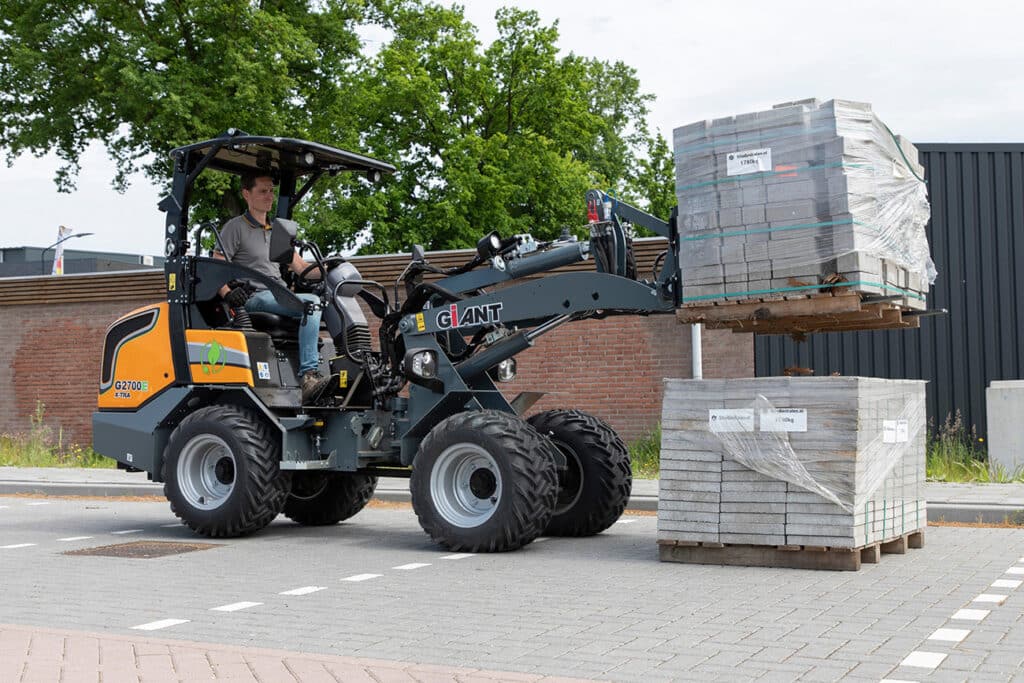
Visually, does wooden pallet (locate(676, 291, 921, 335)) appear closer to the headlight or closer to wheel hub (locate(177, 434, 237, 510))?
the headlight

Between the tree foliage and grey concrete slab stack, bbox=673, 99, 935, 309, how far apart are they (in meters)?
20.9

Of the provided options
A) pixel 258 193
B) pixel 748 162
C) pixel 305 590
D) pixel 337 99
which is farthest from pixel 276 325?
pixel 337 99

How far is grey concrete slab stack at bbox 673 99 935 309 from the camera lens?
341 inches

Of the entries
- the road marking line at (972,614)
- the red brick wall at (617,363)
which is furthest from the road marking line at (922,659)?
the red brick wall at (617,363)

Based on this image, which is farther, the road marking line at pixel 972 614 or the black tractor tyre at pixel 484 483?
the black tractor tyre at pixel 484 483

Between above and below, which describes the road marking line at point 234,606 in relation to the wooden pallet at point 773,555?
below

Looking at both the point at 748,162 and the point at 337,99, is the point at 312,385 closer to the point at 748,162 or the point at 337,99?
the point at 748,162

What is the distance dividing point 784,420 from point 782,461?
0.95ft

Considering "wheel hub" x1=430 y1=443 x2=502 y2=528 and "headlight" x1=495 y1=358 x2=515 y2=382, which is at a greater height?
"headlight" x1=495 y1=358 x2=515 y2=382

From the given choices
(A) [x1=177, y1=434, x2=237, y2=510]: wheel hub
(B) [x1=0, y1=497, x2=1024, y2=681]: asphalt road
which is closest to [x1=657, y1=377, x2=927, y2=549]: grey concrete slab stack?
(B) [x1=0, y1=497, x2=1024, y2=681]: asphalt road

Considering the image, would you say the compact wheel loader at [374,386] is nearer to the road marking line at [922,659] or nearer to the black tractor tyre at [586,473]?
the black tractor tyre at [586,473]

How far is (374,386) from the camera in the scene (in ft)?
37.4

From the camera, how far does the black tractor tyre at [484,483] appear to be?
9805 mm

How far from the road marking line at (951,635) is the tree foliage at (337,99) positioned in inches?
936
